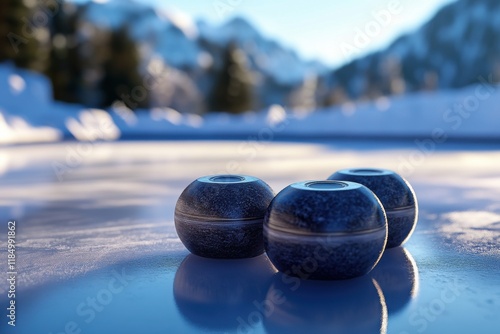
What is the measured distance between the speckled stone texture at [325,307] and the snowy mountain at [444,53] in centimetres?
13227

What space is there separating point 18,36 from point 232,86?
17162 millimetres

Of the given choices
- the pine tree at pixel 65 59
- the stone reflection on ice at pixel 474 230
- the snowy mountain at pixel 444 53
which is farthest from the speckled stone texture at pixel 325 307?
the snowy mountain at pixel 444 53

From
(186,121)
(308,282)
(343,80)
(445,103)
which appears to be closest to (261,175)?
(308,282)

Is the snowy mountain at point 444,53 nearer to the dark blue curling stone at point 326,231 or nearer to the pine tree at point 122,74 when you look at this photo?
the pine tree at point 122,74

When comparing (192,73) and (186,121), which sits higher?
(186,121)

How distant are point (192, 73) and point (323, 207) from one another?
350ft

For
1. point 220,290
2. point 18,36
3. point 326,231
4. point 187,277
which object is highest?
point 326,231

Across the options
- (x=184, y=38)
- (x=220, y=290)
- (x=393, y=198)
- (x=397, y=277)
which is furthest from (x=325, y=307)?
(x=184, y=38)

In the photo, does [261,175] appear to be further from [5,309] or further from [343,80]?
[343,80]

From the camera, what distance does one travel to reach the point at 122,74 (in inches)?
1695

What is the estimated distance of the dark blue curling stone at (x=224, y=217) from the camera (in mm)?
4840

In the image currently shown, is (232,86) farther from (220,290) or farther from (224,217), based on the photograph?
(220,290)

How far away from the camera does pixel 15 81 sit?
31000 millimetres

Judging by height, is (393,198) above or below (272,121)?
above
